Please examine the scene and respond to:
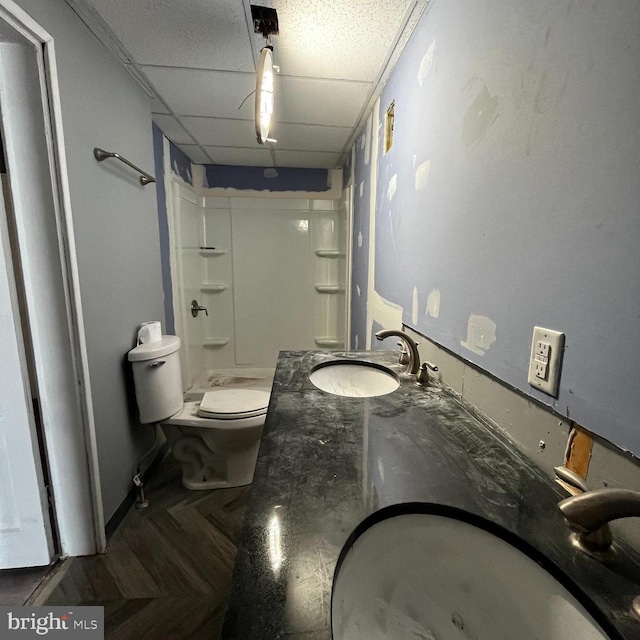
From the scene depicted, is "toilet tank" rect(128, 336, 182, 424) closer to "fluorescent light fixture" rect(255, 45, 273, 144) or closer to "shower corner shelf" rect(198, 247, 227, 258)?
"fluorescent light fixture" rect(255, 45, 273, 144)

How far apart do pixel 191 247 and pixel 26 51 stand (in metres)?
1.76

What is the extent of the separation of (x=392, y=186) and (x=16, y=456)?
1796 mm

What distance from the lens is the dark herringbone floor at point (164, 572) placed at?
1043 mm

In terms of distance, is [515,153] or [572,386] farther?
[515,153]

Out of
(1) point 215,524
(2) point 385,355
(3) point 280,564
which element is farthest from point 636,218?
(1) point 215,524

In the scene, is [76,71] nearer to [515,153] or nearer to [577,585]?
[515,153]

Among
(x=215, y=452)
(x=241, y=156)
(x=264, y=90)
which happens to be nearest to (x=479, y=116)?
(x=264, y=90)

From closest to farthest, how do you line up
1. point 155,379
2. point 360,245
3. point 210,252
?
1. point 155,379
2. point 360,245
3. point 210,252

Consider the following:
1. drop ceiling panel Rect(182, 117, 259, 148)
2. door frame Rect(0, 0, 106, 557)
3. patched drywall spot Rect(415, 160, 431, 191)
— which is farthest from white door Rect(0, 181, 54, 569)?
patched drywall spot Rect(415, 160, 431, 191)

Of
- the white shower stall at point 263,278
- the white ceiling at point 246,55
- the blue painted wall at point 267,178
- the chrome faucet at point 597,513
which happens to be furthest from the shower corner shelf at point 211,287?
the chrome faucet at point 597,513

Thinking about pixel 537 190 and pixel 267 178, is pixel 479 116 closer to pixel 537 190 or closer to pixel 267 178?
pixel 537 190

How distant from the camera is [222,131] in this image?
2059mm

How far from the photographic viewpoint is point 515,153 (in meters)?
0.65

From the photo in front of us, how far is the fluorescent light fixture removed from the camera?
3.42 ft
